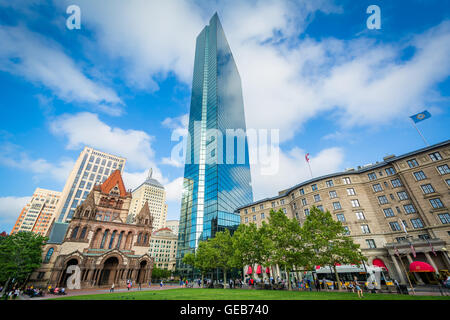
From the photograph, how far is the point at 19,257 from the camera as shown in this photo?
36.1 meters

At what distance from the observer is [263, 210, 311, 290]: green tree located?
27.5m

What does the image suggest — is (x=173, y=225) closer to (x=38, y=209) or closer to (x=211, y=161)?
(x=38, y=209)

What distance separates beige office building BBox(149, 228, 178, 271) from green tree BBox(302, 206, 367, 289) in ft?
362

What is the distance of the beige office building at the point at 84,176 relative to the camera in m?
89.4

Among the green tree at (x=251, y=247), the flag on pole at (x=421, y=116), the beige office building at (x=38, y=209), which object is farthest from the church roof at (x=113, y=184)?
the beige office building at (x=38, y=209)

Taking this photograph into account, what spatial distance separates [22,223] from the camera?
469ft

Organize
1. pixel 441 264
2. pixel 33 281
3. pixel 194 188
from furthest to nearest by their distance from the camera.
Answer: pixel 194 188
pixel 33 281
pixel 441 264

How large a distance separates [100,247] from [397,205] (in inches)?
2611

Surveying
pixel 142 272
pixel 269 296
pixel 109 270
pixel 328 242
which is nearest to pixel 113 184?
pixel 109 270

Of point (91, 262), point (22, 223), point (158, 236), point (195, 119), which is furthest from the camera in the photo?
point (22, 223)
